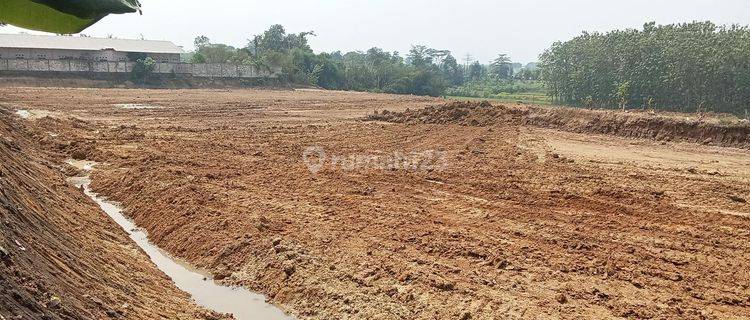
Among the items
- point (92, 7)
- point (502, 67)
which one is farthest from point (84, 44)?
point (502, 67)

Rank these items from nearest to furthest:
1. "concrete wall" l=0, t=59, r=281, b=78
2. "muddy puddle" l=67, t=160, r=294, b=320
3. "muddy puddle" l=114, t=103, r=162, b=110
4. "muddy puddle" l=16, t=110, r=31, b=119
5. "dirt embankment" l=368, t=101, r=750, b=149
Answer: "muddy puddle" l=67, t=160, r=294, b=320
"dirt embankment" l=368, t=101, r=750, b=149
"muddy puddle" l=16, t=110, r=31, b=119
"muddy puddle" l=114, t=103, r=162, b=110
"concrete wall" l=0, t=59, r=281, b=78

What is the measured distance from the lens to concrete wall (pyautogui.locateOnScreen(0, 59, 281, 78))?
3584 cm

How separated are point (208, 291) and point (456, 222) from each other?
3364mm

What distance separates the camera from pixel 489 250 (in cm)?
658

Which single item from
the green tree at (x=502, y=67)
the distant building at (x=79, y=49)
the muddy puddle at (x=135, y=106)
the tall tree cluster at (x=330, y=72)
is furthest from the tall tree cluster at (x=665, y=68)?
the green tree at (x=502, y=67)

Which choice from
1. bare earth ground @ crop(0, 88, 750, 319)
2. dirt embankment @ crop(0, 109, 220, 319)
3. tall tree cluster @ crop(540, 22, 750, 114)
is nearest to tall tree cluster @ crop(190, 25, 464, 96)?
tall tree cluster @ crop(540, 22, 750, 114)

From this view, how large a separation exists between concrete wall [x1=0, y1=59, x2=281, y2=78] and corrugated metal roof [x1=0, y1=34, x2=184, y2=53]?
3.52m

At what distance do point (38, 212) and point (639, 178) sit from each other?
9714 millimetres

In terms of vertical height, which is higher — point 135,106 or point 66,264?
point 135,106

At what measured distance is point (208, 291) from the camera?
6.18 meters

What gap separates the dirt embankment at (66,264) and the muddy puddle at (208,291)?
267 mm

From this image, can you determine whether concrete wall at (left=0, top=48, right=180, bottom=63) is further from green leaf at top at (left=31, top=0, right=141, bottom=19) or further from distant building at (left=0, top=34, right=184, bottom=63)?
green leaf at top at (left=31, top=0, right=141, bottom=19)

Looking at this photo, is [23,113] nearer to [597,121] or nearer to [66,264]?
[66,264]

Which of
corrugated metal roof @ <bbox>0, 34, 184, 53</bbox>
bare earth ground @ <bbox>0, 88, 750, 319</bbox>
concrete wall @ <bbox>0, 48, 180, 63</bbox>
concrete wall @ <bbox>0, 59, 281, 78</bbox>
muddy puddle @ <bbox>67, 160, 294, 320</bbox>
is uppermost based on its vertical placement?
corrugated metal roof @ <bbox>0, 34, 184, 53</bbox>
